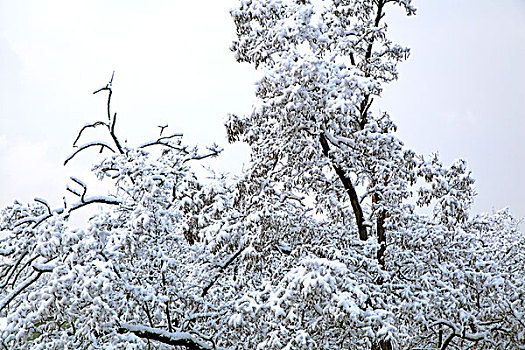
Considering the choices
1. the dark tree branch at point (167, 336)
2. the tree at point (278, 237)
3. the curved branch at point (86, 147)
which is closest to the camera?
the tree at point (278, 237)

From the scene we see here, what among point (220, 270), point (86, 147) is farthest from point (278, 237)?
point (86, 147)

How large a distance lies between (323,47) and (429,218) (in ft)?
12.4

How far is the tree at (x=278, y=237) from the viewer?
5.98 meters

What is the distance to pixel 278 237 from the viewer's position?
22.8 feet

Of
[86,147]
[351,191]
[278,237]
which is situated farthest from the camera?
[351,191]

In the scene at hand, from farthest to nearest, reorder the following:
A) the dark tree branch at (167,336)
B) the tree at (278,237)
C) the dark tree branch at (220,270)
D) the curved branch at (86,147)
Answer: the dark tree branch at (220,270) → the curved branch at (86,147) → the dark tree branch at (167,336) → the tree at (278,237)

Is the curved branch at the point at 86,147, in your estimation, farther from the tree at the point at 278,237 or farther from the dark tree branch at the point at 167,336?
the dark tree branch at the point at 167,336

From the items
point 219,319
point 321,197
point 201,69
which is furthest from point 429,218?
point 201,69

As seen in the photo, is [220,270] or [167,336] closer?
[167,336]

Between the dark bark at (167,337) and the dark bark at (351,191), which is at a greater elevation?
the dark bark at (351,191)

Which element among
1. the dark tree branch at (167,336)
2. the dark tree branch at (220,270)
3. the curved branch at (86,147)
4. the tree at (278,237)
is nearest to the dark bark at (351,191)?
the tree at (278,237)

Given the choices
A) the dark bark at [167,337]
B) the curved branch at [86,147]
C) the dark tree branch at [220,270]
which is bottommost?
the dark bark at [167,337]

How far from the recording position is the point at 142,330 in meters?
6.78

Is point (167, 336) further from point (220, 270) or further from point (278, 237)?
point (278, 237)
